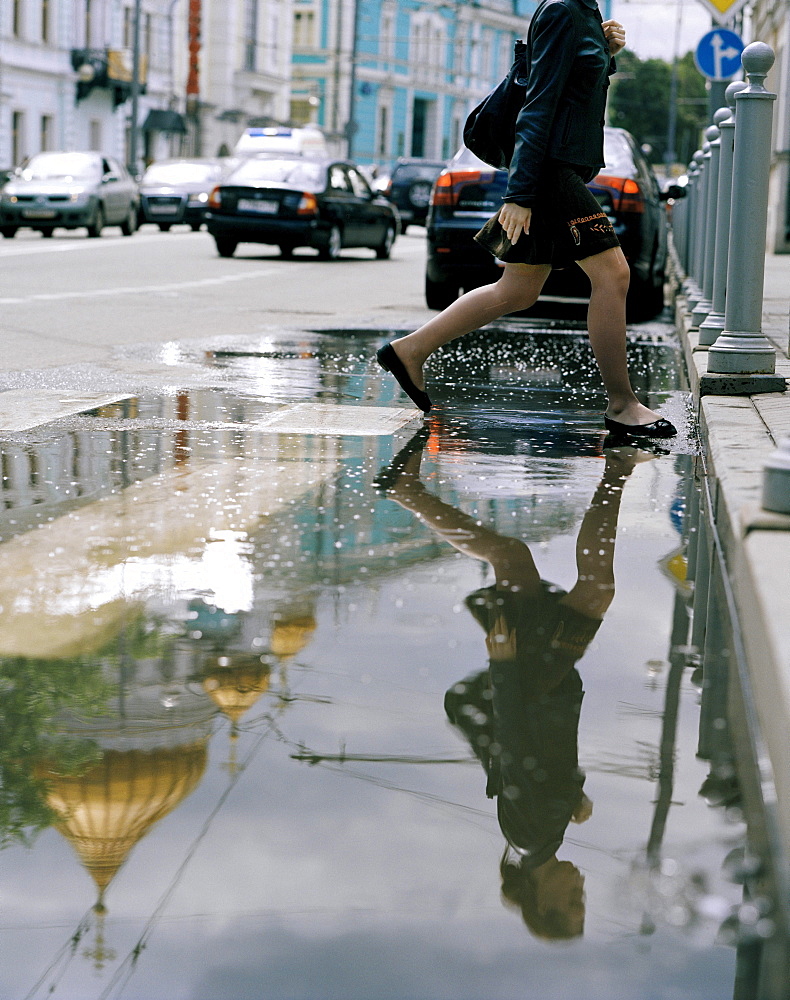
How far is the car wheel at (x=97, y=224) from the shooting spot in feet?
94.7

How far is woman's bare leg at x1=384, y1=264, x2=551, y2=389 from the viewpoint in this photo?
244 inches

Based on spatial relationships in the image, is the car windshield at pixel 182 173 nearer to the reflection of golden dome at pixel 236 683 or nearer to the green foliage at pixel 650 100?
the reflection of golden dome at pixel 236 683

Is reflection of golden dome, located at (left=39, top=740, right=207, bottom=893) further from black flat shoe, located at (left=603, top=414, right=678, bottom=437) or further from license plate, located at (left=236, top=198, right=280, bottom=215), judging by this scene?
license plate, located at (left=236, top=198, right=280, bottom=215)

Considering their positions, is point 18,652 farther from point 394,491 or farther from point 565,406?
point 565,406

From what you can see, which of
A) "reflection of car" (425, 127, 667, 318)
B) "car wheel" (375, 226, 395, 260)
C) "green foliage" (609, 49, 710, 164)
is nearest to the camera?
"reflection of car" (425, 127, 667, 318)

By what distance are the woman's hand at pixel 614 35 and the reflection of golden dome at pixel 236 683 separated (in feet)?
12.6

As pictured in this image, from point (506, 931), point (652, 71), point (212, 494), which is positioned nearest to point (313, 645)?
point (506, 931)

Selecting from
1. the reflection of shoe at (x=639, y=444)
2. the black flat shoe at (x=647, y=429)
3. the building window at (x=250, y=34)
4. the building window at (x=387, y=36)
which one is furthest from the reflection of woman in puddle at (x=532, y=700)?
the building window at (x=387, y=36)

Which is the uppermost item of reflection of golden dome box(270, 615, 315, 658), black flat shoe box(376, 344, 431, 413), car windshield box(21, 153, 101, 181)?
car windshield box(21, 153, 101, 181)

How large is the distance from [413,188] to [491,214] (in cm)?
3006

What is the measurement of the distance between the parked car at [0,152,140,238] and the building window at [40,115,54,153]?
86.5ft

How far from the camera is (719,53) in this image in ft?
48.5

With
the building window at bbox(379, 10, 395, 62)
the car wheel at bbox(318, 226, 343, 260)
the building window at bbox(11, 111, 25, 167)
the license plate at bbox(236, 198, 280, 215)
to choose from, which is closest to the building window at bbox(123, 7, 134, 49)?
the building window at bbox(11, 111, 25, 167)

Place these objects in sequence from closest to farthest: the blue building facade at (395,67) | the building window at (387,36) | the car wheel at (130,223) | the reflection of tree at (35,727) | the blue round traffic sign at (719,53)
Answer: the reflection of tree at (35,727) < the blue round traffic sign at (719,53) < the car wheel at (130,223) < the blue building facade at (395,67) < the building window at (387,36)
